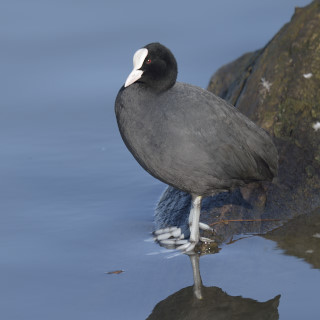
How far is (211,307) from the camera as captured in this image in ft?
15.9

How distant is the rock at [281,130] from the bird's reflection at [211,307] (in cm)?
83

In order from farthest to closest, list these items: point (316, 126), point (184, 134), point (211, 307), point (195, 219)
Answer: point (316, 126) < point (195, 219) < point (184, 134) < point (211, 307)

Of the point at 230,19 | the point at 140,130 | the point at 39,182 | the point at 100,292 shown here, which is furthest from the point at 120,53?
the point at 100,292

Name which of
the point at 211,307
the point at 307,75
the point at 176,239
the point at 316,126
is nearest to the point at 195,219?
the point at 176,239

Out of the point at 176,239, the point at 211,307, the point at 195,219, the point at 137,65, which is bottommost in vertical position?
the point at 211,307

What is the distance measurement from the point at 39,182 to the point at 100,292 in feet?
7.10

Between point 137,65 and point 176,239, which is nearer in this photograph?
point 137,65

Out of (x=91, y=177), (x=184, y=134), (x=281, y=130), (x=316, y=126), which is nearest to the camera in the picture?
(x=184, y=134)

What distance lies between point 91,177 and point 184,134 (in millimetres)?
2012

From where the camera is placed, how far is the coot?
532cm

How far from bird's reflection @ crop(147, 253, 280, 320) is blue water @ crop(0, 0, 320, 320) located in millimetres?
64

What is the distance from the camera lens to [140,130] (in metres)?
5.37

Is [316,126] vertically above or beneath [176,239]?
above

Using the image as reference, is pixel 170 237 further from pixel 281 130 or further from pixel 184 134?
pixel 281 130
